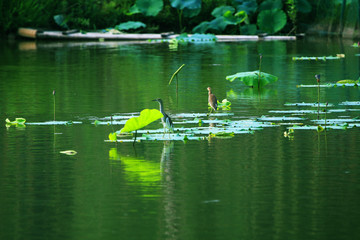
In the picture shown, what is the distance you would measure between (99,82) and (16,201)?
968cm

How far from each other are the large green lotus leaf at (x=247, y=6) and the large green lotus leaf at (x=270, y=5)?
0.22 metres

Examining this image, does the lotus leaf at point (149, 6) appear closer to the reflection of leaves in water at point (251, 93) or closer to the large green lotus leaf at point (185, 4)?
the large green lotus leaf at point (185, 4)

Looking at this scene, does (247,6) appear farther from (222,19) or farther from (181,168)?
(181,168)

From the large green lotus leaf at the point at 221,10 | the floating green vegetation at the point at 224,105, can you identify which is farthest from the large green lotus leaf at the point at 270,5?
the floating green vegetation at the point at 224,105

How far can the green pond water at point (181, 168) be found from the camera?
241 inches

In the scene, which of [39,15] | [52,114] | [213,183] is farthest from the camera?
[39,15]


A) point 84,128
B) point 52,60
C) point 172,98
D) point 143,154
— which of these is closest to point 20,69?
point 52,60

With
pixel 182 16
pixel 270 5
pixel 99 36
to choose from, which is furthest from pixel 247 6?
pixel 99 36

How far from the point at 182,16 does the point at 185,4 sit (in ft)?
6.60

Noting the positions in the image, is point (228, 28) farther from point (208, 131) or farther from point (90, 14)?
point (208, 131)

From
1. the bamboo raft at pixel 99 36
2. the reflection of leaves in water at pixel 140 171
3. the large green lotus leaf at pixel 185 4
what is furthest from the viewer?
the large green lotus leaf at pixel 185 4

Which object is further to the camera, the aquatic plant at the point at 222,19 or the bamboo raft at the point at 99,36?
the aquatic plant at the point at 222,19

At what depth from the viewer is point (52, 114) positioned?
A: 11.7 meters

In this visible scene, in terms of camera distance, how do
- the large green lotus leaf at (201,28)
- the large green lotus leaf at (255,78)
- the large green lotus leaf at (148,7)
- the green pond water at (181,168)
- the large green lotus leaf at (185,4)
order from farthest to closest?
the large green lotus leaf at (148,7) < the large green lotus leaf at (185,4) < the large green lotus leaf at (201,28) < the large green lotus leaf at (255,78) < the green pond water at (181,168)
